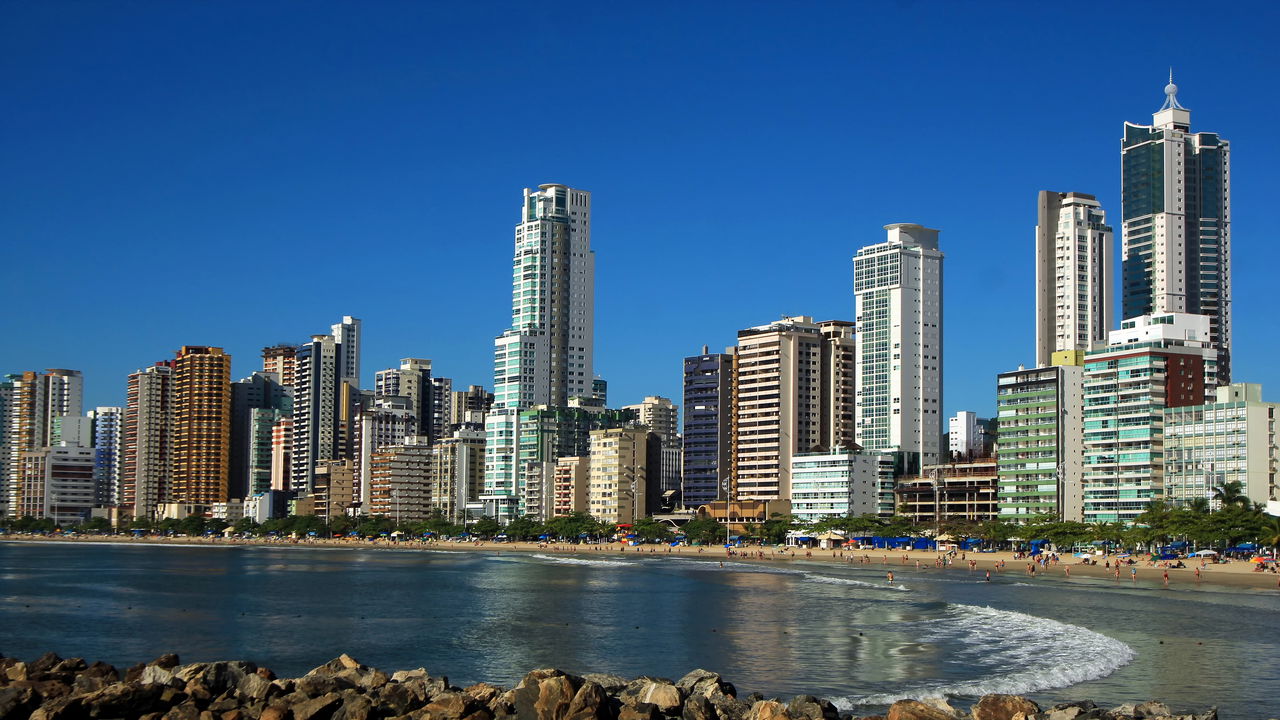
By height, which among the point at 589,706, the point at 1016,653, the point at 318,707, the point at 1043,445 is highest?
the point at 1043,445

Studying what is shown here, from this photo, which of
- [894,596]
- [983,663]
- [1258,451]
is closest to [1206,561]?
[1258,451]

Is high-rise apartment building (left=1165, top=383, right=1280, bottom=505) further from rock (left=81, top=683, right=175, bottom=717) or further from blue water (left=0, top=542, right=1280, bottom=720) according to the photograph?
rock (left=81, top=683, right=175, bottom=717)

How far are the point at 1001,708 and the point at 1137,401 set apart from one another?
144m

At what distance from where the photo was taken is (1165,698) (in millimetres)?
42031

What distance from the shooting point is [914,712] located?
103 feet

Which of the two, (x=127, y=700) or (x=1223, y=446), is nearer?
(x=127, y=700)

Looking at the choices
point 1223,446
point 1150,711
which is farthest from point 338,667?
point 1223,446

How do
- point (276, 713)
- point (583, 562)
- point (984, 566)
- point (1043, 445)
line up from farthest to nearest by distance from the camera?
point (1043, 445)
point (583, 562)
point (984, 566)
point (276, 713)

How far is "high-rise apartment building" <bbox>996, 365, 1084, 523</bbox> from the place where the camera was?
175 m

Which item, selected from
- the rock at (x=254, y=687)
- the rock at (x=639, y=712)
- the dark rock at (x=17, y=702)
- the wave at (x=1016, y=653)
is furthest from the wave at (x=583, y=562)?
the rock at (x=639, y=712)

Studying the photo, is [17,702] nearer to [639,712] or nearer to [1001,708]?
[639,712]

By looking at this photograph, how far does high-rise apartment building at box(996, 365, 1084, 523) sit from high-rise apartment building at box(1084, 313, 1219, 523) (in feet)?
6.91

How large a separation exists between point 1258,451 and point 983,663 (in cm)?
12123

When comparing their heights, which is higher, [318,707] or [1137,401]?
[1137,401]
